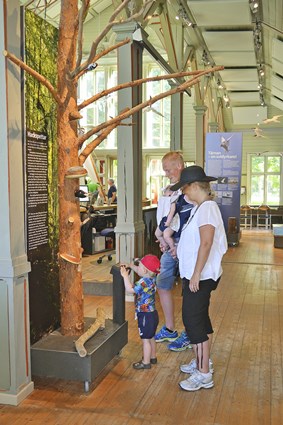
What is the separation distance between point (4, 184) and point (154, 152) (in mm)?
14887

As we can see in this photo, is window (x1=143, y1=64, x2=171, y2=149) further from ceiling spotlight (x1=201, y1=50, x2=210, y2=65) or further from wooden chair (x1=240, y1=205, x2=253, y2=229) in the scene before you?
ceiling spotlight (x1=201, y1=50, x2=210, y2=65)

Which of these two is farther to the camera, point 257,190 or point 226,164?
point 257,190

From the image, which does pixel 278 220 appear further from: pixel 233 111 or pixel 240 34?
pixel 240 34

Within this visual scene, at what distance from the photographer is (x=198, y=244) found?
9.70ft

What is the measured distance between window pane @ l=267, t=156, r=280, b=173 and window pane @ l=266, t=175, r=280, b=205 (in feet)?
0.74

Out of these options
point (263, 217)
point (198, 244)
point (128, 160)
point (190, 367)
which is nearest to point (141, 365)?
point (190, 367)

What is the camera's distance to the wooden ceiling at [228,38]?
8.16 metres

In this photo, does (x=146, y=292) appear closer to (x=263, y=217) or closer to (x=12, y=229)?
(x=12, y=229)

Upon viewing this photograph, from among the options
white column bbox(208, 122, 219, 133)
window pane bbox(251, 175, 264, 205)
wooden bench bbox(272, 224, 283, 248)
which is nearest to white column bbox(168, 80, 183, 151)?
wooden bench bbox(272, 224, 283, 248)

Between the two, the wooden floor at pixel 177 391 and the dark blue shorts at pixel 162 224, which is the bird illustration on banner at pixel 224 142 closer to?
the wooden floor at pixel 177 391

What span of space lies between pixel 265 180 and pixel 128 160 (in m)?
13.3

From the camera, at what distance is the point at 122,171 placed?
18.3 ft

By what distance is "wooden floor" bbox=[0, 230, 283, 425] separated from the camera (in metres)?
2.76

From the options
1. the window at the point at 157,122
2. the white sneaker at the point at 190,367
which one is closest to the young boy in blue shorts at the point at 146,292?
the white sneaker at the point at 190,367
